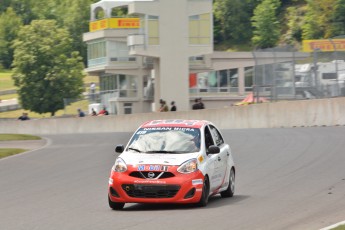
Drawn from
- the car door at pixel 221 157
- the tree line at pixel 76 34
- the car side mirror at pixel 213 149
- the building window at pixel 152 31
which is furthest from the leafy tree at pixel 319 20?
the car side mirror at pixel 213 149

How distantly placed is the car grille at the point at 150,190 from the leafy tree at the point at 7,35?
6409 inches

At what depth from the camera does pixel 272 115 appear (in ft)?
133

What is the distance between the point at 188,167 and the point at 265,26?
→ 148962 millimetres

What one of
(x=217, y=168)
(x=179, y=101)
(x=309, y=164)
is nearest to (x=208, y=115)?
(x=309, y=164)

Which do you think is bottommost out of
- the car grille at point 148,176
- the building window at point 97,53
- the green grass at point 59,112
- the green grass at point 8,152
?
the green grass at point 59,112

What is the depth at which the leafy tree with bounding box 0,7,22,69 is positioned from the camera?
175m

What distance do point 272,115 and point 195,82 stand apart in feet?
156

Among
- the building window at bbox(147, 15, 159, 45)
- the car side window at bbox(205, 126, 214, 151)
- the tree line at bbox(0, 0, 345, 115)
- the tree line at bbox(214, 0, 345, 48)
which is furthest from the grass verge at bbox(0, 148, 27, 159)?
the tree line at bbox(214, 0, 345, 48)

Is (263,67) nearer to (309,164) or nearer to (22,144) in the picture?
(22,144)

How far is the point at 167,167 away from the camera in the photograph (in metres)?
14.4

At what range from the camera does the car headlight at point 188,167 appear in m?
14.4

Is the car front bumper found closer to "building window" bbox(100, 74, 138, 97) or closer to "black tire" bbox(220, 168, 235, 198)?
"black tire" bbox(220, 168, 235, 198)

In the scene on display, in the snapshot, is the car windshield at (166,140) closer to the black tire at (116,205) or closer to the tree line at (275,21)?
the black tire at (116,205)

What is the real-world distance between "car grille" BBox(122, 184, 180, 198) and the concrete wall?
2410 centimetres
